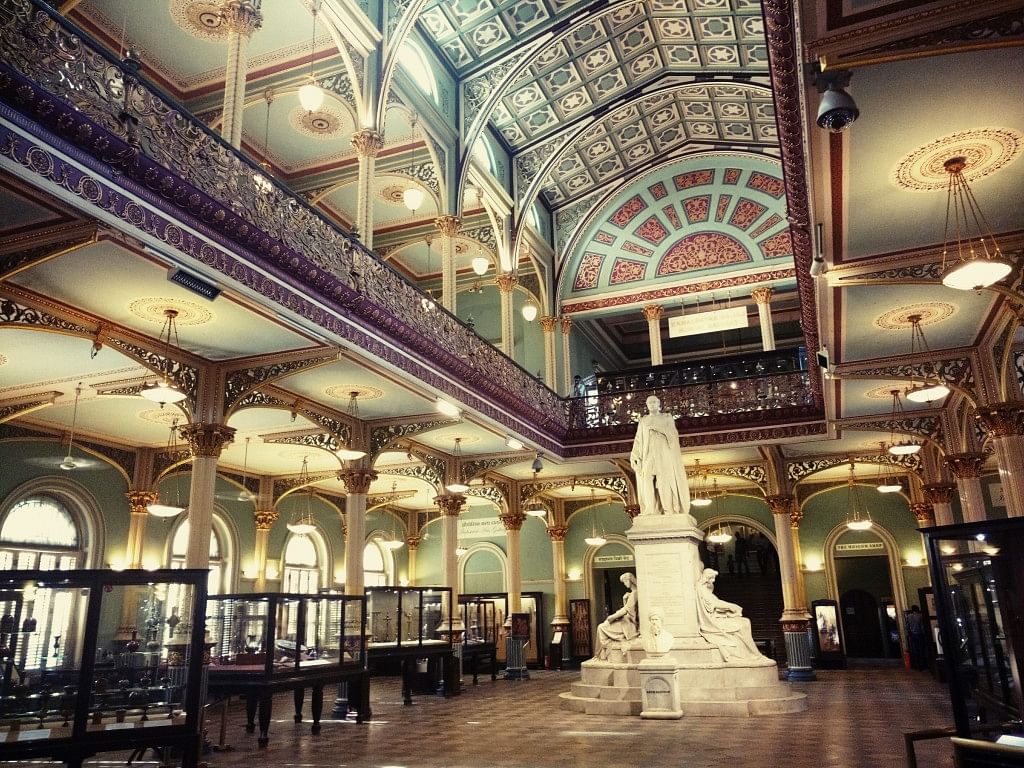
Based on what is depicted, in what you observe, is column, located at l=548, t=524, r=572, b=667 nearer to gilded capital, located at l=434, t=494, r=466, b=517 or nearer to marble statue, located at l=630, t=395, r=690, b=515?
gilded capital, located at l=434, t=494, r=466, b=517

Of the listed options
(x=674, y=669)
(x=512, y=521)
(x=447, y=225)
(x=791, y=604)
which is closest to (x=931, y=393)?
(x=674, y=669)

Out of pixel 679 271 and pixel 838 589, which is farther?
pixel 838 589

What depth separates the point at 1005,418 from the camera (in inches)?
477

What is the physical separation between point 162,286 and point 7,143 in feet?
9.47

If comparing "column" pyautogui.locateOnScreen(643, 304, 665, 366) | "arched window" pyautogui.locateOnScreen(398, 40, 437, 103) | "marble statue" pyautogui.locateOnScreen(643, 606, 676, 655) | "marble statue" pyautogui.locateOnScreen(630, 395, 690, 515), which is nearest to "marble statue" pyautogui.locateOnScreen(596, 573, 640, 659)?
"marble statue" pyautogui.locateOnScreen(630, 395, 690, 515)

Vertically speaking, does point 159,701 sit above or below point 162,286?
below

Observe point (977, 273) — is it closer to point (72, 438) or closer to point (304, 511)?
point (72, 438)

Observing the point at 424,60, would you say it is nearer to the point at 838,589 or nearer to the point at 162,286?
the point at 162,286

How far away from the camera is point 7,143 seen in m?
5.80

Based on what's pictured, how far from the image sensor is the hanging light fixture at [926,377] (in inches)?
435

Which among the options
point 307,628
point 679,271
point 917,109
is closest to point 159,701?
point 307,628

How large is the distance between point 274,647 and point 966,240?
904cm

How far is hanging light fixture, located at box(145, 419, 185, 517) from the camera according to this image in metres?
14.4

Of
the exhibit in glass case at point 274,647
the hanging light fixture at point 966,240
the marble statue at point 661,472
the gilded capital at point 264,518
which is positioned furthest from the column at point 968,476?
the gilded capital at point 264,518
